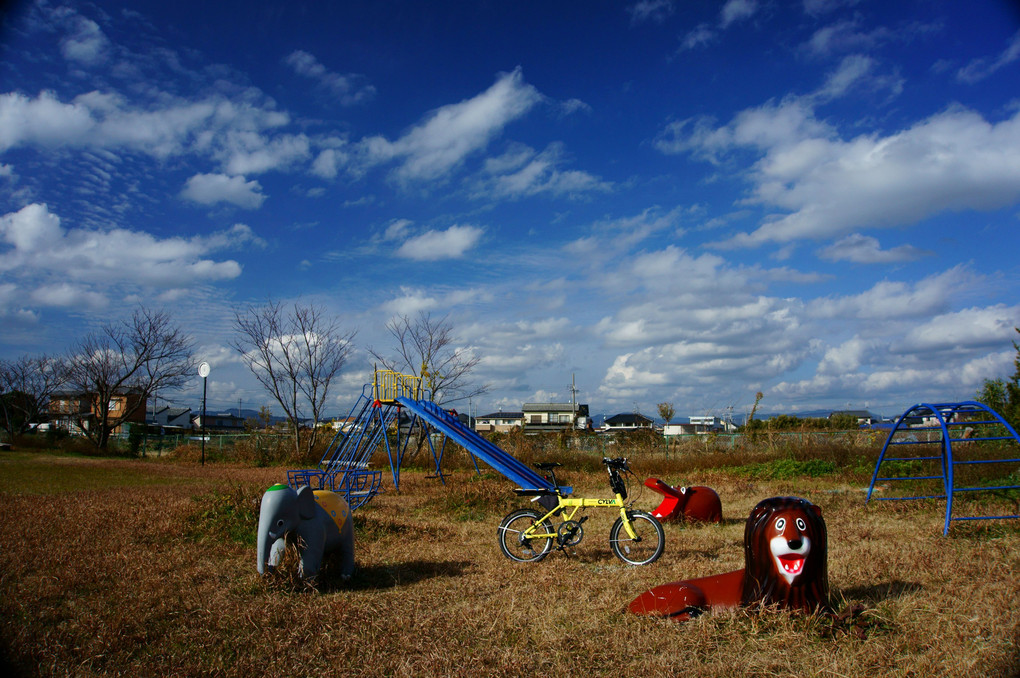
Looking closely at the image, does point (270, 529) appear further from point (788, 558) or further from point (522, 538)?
point (788, 558)

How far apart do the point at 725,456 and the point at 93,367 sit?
3374 cm

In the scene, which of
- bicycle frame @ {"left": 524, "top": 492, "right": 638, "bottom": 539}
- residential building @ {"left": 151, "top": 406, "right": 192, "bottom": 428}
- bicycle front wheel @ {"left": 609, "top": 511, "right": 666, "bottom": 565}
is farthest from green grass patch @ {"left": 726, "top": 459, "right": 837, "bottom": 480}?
residential building @ {"left": 151, "top": 406, "right": 192, "bottom": 428}

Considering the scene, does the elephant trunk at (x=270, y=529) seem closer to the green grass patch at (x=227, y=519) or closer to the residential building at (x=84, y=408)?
the green grass patch at (x=227, y=519)

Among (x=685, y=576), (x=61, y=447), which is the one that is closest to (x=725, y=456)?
(x=685, y=576)

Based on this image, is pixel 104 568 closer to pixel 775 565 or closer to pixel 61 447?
pixel 775 565

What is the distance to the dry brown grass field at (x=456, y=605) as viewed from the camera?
3.86 metres

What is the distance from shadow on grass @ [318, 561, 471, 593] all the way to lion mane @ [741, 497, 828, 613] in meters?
3.16

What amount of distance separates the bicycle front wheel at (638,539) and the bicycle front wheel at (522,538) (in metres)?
0.78

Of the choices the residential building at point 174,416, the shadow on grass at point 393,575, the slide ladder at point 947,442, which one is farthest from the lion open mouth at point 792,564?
the residential building at point 174,416

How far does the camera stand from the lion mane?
436 cm

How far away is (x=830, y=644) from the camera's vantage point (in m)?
4.05

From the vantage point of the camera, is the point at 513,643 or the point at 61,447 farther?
the point at 61,447

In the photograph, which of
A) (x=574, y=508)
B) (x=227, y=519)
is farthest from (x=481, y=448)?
(x=227, y=519)

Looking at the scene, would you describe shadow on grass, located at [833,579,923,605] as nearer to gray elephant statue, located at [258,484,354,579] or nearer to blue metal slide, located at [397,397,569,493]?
blue metal slide, located at [397,397,569,493]
